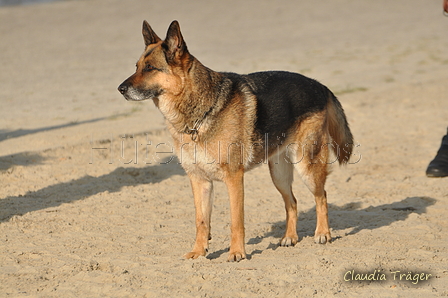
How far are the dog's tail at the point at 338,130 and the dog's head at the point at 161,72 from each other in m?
1.87

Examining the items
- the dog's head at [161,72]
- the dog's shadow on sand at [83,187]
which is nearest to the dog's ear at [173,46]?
the dog's head at [161,72]

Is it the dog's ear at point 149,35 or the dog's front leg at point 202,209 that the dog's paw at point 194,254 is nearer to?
the dog's front leg at point 202,209

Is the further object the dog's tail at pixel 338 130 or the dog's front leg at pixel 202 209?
the dog's tail at pixel 338 130

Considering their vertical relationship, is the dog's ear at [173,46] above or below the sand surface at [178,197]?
above

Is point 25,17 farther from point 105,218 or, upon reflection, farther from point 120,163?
point 105,218

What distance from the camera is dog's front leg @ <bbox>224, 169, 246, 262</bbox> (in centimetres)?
524

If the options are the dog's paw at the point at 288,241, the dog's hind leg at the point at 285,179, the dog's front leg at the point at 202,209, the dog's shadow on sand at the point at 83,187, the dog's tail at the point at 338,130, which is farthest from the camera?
the dog's shadow on sand at the point at 83,187

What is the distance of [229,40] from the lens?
23.1 metres

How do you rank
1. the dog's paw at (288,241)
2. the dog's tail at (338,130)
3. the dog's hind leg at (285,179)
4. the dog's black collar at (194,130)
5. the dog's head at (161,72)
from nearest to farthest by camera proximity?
the dog's head at (161,72)
the dog's black collar at (194,130)
the dog's paw at (288,241)
the dog's hind leg at (285,179)
the dog's tail at (338,130)

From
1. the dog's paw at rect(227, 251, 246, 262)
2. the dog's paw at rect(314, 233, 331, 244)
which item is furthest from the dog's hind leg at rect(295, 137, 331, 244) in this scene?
the dog's paw at rect(227, 251, 246, 262)

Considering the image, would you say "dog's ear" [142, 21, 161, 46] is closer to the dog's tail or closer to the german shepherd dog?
the german shepherd dog

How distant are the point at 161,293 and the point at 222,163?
1.34 metres

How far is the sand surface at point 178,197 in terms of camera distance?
15.4ft

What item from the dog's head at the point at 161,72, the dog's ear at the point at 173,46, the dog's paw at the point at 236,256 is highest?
the dog's ear at the point at 173,46
